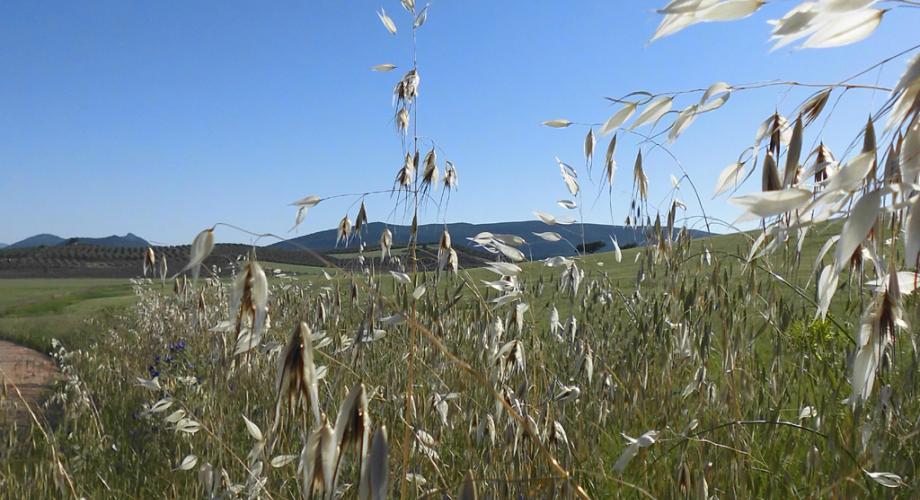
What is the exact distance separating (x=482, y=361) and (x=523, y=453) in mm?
968

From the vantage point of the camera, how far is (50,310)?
1376cm

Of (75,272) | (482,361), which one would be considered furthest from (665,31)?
(75,272)

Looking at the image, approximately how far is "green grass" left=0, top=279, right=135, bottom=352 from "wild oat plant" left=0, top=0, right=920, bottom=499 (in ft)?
20.3

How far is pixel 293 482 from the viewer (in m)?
2.66

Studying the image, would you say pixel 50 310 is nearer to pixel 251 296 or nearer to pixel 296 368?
pixel 251 296

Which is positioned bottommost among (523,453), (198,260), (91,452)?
(91,452)

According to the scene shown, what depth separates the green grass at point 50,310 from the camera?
9.69 meters

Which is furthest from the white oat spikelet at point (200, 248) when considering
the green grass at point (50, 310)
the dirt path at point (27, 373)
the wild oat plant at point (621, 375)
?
the green grass at point (50, 310)

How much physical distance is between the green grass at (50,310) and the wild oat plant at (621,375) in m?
6.19

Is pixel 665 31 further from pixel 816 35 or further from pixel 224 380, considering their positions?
pixel 224 380

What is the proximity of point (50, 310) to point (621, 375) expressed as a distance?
45.9 feet

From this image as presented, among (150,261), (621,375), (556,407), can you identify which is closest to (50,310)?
(150,261)

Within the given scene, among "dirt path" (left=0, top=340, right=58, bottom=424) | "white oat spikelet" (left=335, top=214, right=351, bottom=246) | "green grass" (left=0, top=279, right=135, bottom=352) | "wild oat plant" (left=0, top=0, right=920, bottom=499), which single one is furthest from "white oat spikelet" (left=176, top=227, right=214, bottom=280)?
"green grass" (left=0, top=279, right=135, bottom=352)

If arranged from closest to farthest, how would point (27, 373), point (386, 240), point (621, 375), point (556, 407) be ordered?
point (556, 407) < point (386, 240) < point (621, 375) < point (27, 373)
